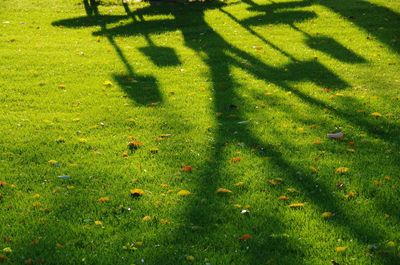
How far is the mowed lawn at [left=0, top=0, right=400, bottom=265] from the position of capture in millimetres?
4750

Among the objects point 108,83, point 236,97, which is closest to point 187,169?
point 236,97

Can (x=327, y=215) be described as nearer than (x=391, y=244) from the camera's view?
No

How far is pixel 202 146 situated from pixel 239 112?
1.33 meters

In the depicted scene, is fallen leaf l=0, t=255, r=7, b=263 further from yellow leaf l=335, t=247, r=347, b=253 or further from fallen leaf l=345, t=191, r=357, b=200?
fallen leaf l=345, t=191, r=357, b=200

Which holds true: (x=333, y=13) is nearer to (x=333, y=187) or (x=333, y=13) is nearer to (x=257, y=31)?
(x=257, y=31)

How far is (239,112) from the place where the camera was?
784 cm

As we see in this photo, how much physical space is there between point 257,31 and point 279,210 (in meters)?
7.98

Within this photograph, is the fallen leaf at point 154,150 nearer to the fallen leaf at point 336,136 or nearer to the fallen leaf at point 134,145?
the fallen leaf at point 134,145

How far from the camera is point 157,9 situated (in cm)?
1531

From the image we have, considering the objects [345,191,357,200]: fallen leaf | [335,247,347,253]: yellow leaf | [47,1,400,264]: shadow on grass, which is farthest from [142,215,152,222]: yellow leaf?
[345,191,357,200]: fallen leaf

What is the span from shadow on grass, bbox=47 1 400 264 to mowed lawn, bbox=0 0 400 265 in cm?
2

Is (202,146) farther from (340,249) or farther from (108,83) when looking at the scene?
(108,83)

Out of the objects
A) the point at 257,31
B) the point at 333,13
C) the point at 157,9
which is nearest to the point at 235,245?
the point at 257,31

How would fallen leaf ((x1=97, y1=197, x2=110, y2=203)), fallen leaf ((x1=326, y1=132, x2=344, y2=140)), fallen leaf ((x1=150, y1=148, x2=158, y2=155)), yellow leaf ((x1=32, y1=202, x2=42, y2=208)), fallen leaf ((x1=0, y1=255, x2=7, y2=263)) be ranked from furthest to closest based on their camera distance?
fallen leaf ((x1=326, y1=132, x2=344, y2=140)), fallen leaf ((x1=150, y1=148, x2=158, y2=155)), fallen leaf ((x1=97, y1=197, x2=110, y2=203)), yellow leaf ((x1=32, y1=202, x2=42, y2=208)), fallen leaf ((x1=0, y1=255, x2=7, y2=263))
